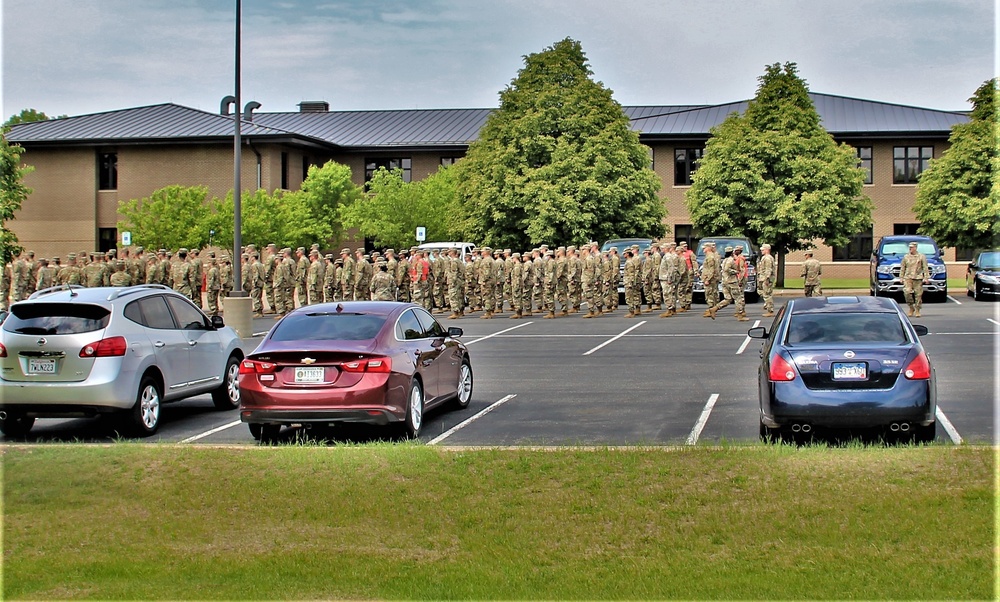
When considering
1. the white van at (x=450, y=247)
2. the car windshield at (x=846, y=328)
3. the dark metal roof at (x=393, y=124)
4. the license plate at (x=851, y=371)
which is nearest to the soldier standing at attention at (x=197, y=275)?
the white van at (x=450, y=247)

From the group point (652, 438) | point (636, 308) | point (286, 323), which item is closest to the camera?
point (652, 438)

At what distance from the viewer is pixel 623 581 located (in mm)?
7430

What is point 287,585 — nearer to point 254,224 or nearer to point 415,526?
point 415,526

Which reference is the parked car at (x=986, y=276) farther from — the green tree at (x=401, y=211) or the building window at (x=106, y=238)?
the building window at (x=106, y=238)

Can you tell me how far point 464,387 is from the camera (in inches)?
594

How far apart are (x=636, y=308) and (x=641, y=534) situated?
899 inches

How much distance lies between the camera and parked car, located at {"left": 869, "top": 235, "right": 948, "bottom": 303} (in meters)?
34.4

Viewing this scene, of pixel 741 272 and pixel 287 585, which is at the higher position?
pixel 741 272

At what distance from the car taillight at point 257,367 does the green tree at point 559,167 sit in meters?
34.2

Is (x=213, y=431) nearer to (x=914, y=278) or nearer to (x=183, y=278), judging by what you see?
(x=914, y=278)

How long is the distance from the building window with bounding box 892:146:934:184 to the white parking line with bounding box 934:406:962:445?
48105 mm

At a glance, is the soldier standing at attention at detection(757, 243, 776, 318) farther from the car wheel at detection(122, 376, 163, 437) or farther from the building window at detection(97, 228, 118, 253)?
the building window at detection(97, 228, 118, 253)

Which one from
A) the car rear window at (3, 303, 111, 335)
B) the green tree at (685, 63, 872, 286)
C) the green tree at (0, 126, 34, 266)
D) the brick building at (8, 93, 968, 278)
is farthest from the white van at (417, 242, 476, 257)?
the car rear window at (3, 303, 111, 335)

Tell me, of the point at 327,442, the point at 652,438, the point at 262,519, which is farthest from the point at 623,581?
the point at 327,442
